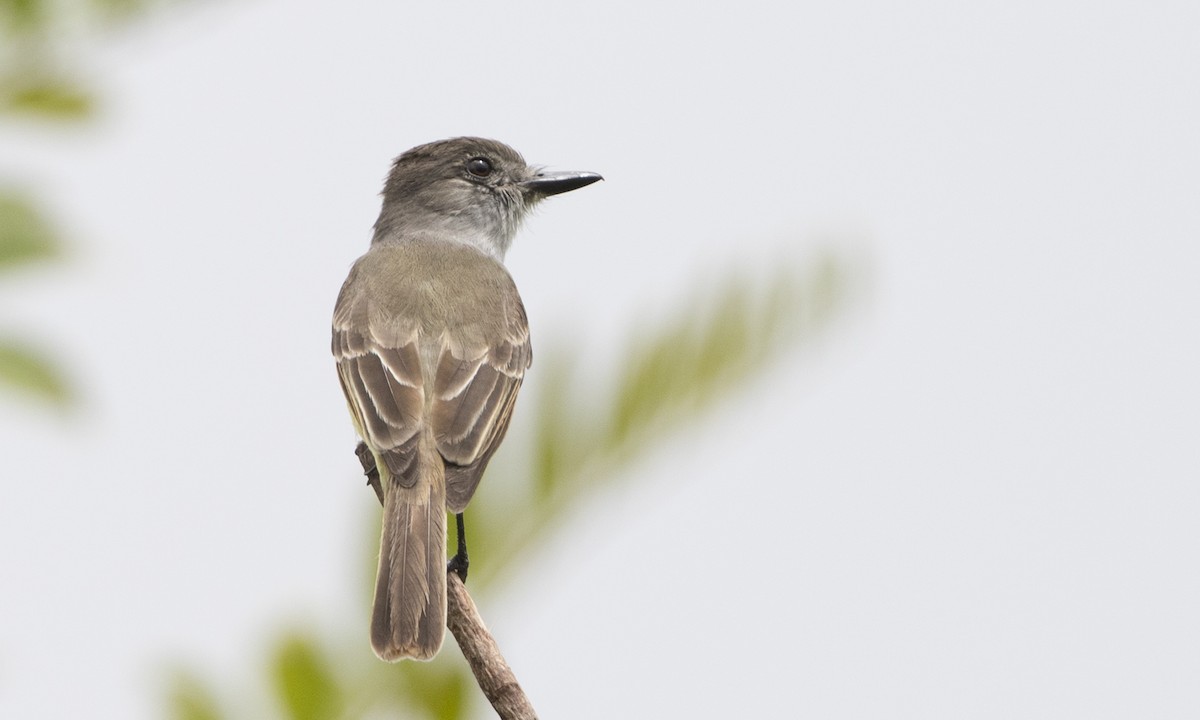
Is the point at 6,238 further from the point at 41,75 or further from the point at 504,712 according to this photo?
the point at 504,712

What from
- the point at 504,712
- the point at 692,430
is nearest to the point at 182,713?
the point at 504,712

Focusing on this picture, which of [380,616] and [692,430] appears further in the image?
[692,430]

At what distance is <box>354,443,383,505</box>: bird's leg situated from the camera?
4.54 meters

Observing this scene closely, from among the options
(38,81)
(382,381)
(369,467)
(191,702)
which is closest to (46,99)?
(38,81)

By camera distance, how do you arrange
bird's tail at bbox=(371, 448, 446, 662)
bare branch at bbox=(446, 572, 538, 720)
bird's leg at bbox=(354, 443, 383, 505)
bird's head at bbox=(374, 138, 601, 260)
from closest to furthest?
bare branch at bbox=(446, 572, 538, 720) < bird's tail at bbox=(371, 448, 446, 662) < bird's leg at bbox=(354, 443, 383, 505) < bird's head at bbox=(374, 138, 601, 260)

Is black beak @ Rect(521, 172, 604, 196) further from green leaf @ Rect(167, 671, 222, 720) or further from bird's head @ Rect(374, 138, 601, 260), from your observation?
green leaf @ Rect(167, 671, 222, 720)

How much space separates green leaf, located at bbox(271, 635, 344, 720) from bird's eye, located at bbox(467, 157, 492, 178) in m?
3.29

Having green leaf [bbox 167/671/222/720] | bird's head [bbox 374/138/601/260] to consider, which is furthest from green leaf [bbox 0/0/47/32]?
green leaf [bbox 167/671/222/720]

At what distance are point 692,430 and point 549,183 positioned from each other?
8.59ft

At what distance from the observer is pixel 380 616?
370 centimetres

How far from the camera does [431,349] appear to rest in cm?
488

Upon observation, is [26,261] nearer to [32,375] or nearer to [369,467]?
[32,375]

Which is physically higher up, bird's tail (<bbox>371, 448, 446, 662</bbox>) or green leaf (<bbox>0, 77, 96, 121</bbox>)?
green leaf (<bbox>0, 77, 96, 121</bbox>)

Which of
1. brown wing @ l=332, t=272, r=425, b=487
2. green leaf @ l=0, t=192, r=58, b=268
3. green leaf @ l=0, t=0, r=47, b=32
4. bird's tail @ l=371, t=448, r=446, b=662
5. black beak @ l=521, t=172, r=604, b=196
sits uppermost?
green leaf @ l=0, t=0, r=47, b=32
